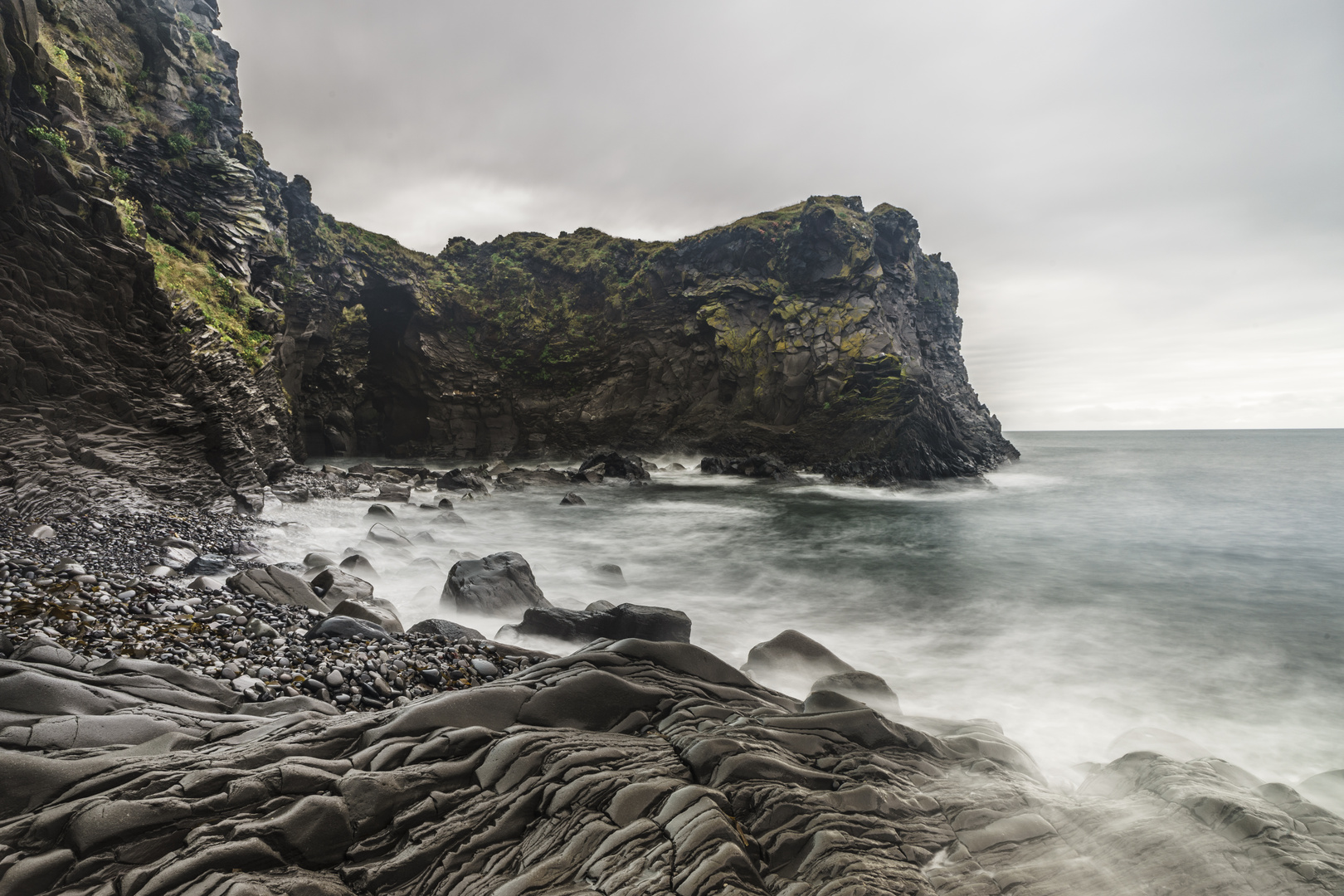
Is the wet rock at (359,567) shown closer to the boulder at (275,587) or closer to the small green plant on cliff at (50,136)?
the boulder at (275,587)

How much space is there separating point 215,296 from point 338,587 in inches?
500

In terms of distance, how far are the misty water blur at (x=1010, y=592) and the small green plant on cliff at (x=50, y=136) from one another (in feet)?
25.3

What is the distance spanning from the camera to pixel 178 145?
15.8 meters

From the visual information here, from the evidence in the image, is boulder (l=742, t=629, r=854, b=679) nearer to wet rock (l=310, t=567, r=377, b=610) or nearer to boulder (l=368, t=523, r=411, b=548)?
wet rock (l=310, t=567, r=377, b=610)

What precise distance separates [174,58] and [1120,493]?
4192 cm

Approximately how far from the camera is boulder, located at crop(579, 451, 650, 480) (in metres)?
29.5

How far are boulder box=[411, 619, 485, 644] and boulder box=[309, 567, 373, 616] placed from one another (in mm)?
1593

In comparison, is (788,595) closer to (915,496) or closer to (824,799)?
(824,799)

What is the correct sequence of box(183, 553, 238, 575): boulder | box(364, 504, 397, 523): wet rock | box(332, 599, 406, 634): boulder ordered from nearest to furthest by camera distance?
box(332, 599, 406, 634): boulder, box(183, 553, 238, 575): boulder, box(364, 504, 397, 523): wet rock

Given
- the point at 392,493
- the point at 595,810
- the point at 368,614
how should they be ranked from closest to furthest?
1. the point at 595,810
2. the point at 368,614
3. the point at 392,493

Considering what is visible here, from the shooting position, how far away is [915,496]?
1013 inches

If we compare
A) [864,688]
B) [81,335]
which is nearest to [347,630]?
[864,688]

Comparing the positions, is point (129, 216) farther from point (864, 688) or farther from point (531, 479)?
point (864, 688)

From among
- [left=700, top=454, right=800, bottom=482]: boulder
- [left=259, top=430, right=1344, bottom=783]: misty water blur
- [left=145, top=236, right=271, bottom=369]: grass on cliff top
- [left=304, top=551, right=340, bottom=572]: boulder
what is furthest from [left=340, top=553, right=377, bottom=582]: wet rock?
[left=700, top=454, right=800, bottom=482]: boulder
